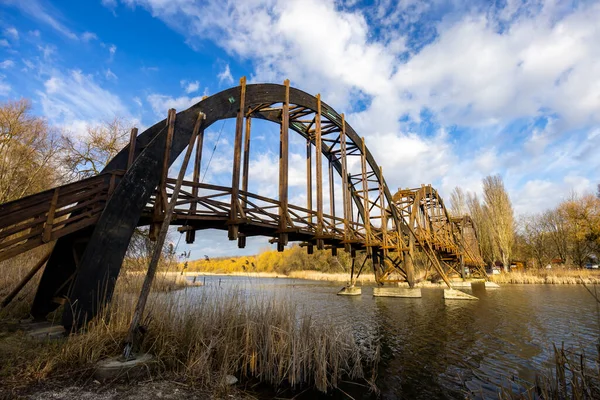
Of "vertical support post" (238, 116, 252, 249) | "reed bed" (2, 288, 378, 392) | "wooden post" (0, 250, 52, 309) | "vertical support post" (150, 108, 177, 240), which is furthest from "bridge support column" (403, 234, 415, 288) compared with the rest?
"wooden post" (0, 250, 52, 309)

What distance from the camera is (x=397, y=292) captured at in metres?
22.8

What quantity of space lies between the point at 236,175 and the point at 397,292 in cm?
1787

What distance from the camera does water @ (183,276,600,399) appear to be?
6.90m

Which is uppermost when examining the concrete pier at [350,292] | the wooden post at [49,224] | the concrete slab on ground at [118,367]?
the wooden post at [49,224]

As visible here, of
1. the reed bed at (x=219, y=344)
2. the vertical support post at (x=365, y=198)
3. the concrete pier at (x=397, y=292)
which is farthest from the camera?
the concrete pier at (x=397, y=292)

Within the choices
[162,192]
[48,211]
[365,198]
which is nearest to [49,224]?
[48,211]

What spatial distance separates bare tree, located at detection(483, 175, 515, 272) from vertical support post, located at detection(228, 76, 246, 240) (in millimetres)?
45820

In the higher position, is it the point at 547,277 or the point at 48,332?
the point at 547,277

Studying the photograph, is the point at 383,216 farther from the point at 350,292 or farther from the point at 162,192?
the point at 162,192

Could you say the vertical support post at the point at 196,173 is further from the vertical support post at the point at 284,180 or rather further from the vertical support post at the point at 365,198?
the vertical support post at the point at 365,198

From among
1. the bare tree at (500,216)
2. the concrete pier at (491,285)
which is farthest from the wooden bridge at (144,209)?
the bare tree at (500,216)

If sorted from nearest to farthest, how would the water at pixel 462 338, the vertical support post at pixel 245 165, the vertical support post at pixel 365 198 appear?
the water at pixel 462 338 → the vertical support post at pixel 245 165 → the vertical support post at pixel 365 198

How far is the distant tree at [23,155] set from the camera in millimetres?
18281

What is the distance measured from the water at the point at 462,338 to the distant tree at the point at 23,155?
14.3 meters
